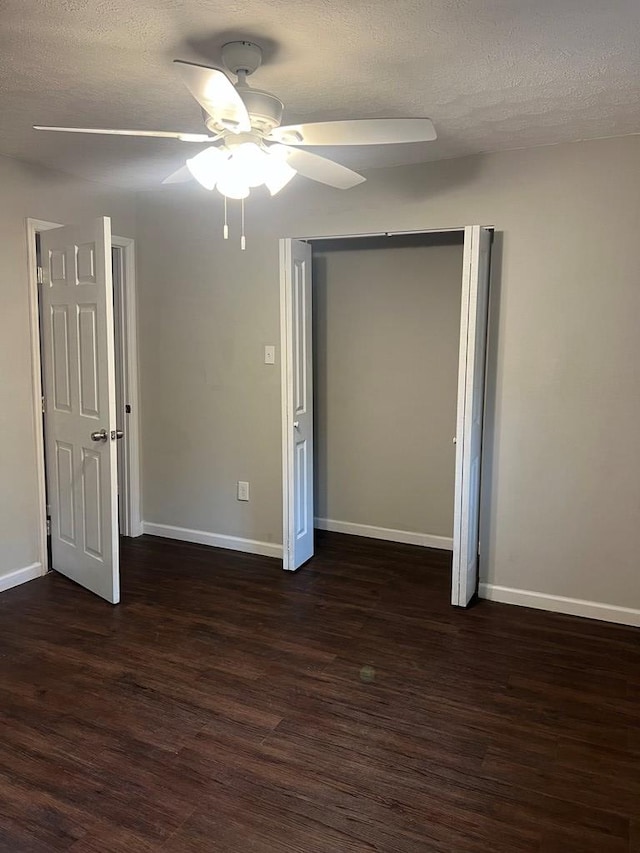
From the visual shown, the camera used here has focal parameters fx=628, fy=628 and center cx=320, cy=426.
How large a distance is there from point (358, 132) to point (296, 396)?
1.89m

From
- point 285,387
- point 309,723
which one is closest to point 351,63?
point 285,387

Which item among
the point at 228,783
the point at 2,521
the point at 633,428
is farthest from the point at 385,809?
the point at 2,521

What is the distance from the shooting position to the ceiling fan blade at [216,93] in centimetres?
164

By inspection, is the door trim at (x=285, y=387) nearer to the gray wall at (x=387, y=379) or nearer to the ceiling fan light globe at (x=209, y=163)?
the gray wall at (x=387, y=379)

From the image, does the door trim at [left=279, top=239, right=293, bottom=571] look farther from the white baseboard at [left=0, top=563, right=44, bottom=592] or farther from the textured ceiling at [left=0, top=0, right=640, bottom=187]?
the white baseboard at [left=0, top=563, right=44, bottom=592]

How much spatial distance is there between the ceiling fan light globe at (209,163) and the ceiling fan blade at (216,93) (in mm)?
156

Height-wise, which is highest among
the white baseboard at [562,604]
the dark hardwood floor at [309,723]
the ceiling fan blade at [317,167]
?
the ceiling fan blade at [317,167]

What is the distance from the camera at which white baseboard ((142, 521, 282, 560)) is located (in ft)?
13.8

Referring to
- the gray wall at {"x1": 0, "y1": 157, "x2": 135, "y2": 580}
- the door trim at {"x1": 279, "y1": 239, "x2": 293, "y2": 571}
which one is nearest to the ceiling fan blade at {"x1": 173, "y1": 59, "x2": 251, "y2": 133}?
the door trim at {"x1": 279, "y1": 239, "x2": 293, "y2": 571}

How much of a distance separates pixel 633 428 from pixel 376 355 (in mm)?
1831

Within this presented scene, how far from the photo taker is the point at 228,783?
2096 millimetres

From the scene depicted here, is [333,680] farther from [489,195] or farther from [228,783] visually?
[489,195]

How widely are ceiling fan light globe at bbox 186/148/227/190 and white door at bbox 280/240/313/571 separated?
1.42 m

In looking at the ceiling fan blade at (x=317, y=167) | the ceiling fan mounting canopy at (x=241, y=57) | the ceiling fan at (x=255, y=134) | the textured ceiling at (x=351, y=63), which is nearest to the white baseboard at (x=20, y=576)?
the textured ceiling at (x=351, y=63)
